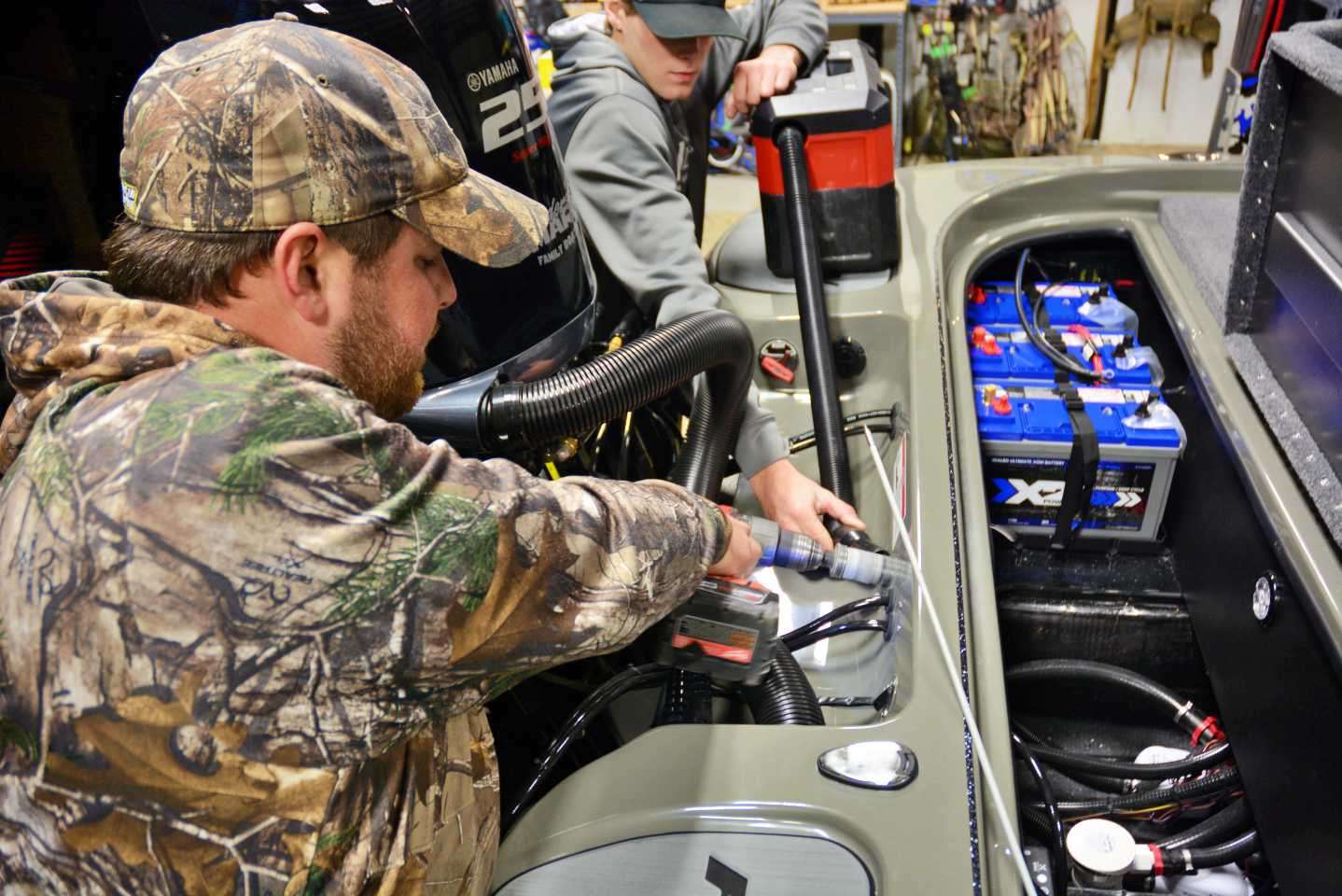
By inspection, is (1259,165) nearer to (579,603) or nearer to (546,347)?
(546,347)

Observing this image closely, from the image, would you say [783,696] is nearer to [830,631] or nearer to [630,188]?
[830,631]

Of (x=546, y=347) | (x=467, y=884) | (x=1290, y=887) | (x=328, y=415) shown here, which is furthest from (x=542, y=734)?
(x=1290, y=887)

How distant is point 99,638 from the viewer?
0.65 meters

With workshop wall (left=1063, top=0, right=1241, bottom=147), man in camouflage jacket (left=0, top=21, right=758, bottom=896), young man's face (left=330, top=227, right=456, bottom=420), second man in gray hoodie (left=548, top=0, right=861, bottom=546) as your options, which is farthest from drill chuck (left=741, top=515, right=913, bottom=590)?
workshop wall (left=1063, top=0, right=1241, bottom=147)

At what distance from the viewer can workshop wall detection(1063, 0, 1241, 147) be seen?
4.30 m

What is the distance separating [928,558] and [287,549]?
33.1 inches

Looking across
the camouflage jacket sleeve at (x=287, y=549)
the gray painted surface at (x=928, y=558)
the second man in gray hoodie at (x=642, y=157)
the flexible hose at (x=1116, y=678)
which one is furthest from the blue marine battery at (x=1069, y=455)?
the camouflage jacket sleeve at (x=287, y=549)

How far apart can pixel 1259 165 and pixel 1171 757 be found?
3.10 ft

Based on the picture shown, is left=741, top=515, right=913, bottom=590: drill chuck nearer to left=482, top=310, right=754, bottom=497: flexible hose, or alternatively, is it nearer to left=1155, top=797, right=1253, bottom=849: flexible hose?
left=482, top=310, right=754, bottom=497: flexible hose

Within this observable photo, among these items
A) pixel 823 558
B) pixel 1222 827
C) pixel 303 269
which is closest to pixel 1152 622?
pixel 1222 827

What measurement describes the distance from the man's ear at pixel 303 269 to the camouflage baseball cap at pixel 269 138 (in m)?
0.01

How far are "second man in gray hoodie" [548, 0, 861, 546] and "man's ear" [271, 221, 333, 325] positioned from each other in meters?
0.84

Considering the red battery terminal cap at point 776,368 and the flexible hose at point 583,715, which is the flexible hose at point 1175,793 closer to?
the flexible hose at point 583,715

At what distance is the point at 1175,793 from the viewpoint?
147 cm
